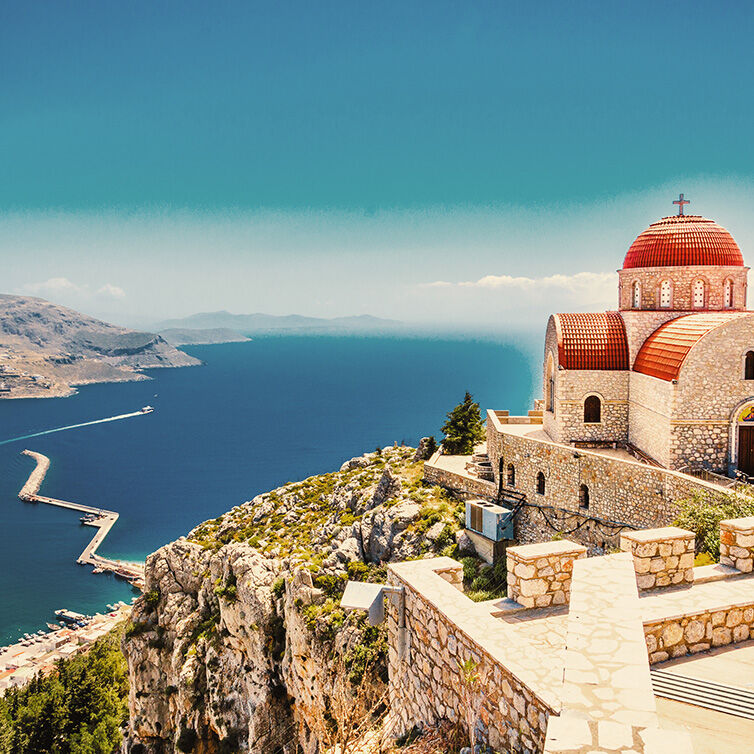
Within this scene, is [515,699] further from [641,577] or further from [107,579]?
[107,579]

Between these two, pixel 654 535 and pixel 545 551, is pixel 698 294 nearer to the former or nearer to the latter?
pixel 654 535

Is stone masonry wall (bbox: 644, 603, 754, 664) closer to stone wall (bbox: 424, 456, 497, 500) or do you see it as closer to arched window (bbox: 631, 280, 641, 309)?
stone wall (bbox: 424, 456, 497, 500)

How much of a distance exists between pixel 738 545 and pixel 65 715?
107 ft

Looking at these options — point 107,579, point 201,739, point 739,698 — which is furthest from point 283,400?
point 739,698

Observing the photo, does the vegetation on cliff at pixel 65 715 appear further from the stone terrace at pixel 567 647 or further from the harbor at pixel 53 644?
the stone terrace at pixel 567 647

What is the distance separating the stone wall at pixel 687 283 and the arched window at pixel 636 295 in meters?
0.12

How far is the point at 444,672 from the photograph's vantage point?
6.82 meters

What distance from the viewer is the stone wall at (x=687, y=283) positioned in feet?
69.9

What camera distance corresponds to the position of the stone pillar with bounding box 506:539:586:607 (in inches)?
293

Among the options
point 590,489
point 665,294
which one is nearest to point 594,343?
point 665,294

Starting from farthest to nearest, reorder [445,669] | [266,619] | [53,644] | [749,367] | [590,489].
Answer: [53,644], [266,619], [590,489], [749,367], [445,669]

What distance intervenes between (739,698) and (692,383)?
14.0m

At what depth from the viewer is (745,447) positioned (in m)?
17.9

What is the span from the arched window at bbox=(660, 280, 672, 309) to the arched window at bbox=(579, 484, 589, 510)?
26.1 feet
